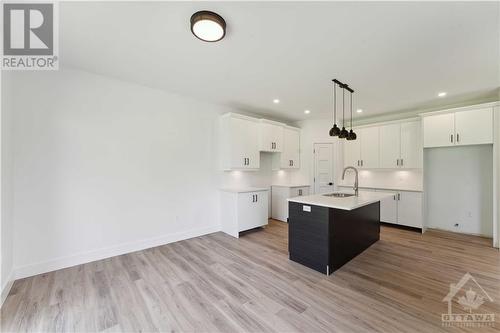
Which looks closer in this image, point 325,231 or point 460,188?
point 325,231

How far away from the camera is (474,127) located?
3.86m

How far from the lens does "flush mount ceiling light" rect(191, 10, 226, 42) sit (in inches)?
72.2

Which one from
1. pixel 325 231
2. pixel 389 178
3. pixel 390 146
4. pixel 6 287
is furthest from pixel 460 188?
pixel 6 287

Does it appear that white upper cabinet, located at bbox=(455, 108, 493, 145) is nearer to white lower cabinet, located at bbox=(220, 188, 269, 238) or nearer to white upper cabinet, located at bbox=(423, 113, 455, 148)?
→ white upper cabinet, located at bbox=(423, 113, 455, 148)

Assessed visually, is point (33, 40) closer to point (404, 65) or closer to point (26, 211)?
point (26, 211)

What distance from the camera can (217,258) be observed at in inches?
125

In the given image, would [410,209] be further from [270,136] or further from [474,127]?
[270,136]

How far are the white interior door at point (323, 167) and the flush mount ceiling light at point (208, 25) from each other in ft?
14.9

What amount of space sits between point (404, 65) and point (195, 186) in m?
3.96

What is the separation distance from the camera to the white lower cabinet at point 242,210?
4.19m

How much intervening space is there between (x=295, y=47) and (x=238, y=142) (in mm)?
2399

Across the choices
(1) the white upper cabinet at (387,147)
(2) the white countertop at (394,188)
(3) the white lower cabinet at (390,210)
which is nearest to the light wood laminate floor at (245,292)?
(3) the white lower cabinet at (390,210)

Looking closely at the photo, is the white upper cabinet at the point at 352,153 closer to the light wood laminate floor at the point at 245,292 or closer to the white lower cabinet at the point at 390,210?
the white lower cabinet at the point at 390,210

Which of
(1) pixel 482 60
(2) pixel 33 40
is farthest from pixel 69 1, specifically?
(1) pixel 482 60
